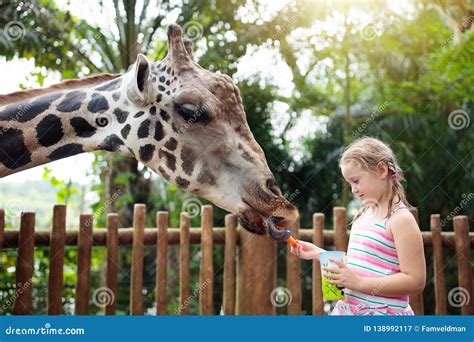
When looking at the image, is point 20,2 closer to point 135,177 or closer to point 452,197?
point 135,177

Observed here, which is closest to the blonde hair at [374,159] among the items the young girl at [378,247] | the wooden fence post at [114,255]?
the young girl at [378,247]

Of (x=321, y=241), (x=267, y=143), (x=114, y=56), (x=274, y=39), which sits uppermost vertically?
(x=274, y=39)

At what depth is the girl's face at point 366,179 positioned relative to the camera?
1560 mm

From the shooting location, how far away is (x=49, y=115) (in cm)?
220

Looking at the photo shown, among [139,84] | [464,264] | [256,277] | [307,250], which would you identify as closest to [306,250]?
[307,250]

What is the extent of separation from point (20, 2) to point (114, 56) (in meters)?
0.97

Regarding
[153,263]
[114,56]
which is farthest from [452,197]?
[114,56]

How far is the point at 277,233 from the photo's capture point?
182cm

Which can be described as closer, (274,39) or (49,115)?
(49,115)

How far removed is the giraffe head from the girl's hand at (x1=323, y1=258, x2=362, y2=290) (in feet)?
1.81

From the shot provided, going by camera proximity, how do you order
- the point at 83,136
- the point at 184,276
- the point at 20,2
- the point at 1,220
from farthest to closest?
the point at 20,2 → the point at 184,276 → the point at 1,220 → the point at 83,136

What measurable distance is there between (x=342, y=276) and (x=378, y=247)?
161 millimetres

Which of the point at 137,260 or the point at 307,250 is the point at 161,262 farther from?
the point at 307,250

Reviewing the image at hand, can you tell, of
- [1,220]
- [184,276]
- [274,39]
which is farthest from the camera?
[274,39]
